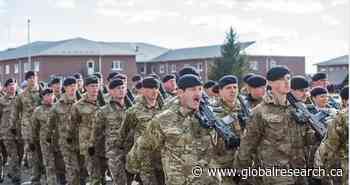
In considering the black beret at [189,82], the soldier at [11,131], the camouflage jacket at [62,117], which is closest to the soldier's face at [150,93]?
the camouflage jacket at [62,117]

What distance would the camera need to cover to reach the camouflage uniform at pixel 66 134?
32.7ft

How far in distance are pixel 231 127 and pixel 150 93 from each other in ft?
6.15

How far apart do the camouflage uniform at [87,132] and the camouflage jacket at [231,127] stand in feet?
9.66

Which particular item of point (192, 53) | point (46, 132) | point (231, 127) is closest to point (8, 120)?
point (46, 132)

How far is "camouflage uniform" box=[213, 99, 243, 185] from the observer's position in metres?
6.48

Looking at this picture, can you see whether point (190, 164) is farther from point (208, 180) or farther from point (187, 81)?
point (187, 81)

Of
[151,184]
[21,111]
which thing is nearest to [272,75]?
[151,184]

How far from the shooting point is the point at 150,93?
324 inches

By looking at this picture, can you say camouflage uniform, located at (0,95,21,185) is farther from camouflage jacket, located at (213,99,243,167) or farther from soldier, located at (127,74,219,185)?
soldier, located at (127,74,219,185)

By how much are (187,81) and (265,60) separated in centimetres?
7152

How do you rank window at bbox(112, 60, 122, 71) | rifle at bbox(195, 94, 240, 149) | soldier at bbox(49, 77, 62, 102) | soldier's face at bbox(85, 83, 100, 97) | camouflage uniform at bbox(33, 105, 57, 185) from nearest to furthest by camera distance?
rifle at bbox(195, 94, 240, 149), soldier's face at bbox(85, 83, 100, 97), camouflage uniform at bbox(33, 105, 57, 185), soldier at bbox(49, 77, 62, 102), window at bbox(112, 60, 122, 71)

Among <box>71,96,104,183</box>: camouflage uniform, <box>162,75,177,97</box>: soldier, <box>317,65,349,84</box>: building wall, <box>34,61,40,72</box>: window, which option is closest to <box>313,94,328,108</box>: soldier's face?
<box>162,75,177,97</box>: soldier

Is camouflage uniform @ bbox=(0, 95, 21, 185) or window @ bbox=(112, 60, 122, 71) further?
window @ bbox=(112, 60, 122, 71)

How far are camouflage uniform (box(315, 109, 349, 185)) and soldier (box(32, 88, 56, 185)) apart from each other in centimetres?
598
